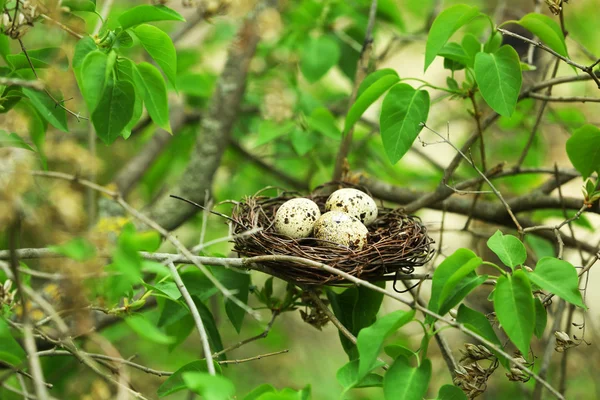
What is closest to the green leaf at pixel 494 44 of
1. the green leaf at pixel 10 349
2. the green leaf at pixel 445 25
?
the green leaf at pixel 445 25

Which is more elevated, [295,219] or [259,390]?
[295,219]

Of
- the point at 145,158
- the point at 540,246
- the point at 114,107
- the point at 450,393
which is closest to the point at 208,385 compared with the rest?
the point at 450,393

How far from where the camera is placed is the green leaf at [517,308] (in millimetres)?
1010

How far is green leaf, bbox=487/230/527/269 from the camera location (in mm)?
1106

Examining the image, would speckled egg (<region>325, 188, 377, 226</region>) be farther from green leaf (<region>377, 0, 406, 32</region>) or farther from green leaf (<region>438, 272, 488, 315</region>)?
green leaf (<region>377, 0, 406, 32</region>)

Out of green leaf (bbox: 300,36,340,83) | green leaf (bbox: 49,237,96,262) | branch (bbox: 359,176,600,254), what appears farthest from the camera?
green leaf (bbox: 300,36,340,83)

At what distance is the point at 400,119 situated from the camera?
4.50 feet

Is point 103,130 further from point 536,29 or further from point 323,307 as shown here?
point 536,29

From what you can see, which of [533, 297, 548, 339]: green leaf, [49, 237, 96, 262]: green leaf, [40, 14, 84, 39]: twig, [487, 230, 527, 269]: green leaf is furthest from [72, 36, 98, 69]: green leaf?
[533, 297, 548, 339]: green leaf

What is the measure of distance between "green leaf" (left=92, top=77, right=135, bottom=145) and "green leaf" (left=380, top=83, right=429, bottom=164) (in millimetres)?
547

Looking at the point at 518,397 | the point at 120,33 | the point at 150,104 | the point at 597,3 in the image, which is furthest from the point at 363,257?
the point at 597,3

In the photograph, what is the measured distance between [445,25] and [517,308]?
0.60 m

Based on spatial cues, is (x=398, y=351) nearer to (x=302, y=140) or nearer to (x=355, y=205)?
(x=355, y=205)

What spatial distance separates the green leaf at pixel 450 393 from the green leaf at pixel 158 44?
31.2 inches
